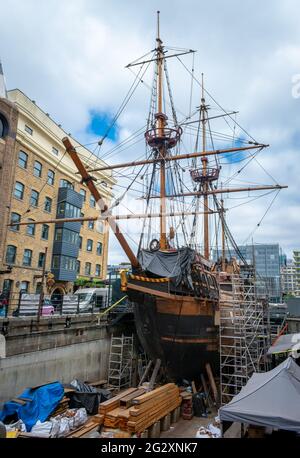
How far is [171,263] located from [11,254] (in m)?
17.3

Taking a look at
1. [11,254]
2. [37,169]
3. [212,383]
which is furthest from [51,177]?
[212,383]

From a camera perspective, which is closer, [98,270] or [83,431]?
[83,431]

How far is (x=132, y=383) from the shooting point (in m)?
15.6

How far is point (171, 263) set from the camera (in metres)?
12.7

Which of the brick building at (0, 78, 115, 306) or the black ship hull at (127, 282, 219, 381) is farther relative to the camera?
the brick building at (0, 78, 115, 306)

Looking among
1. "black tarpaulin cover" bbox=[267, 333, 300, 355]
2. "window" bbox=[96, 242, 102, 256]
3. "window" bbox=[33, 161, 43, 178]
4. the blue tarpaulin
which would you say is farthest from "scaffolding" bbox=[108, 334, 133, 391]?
"window" bbox=[96, 242, 102, 256]

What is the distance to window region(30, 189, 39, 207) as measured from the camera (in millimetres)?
27487

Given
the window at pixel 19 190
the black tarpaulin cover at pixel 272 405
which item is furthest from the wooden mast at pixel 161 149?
the window at pixel 19 190

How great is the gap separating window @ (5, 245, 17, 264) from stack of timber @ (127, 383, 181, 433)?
18125 mm

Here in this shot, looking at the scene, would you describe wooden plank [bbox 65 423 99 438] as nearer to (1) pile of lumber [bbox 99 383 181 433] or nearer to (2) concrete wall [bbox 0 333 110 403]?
(1) pile of lumber [bbox 99 383 181 433]

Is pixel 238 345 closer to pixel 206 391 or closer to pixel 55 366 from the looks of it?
pixel 206 391

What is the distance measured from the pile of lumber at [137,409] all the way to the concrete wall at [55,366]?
3.34 meters
